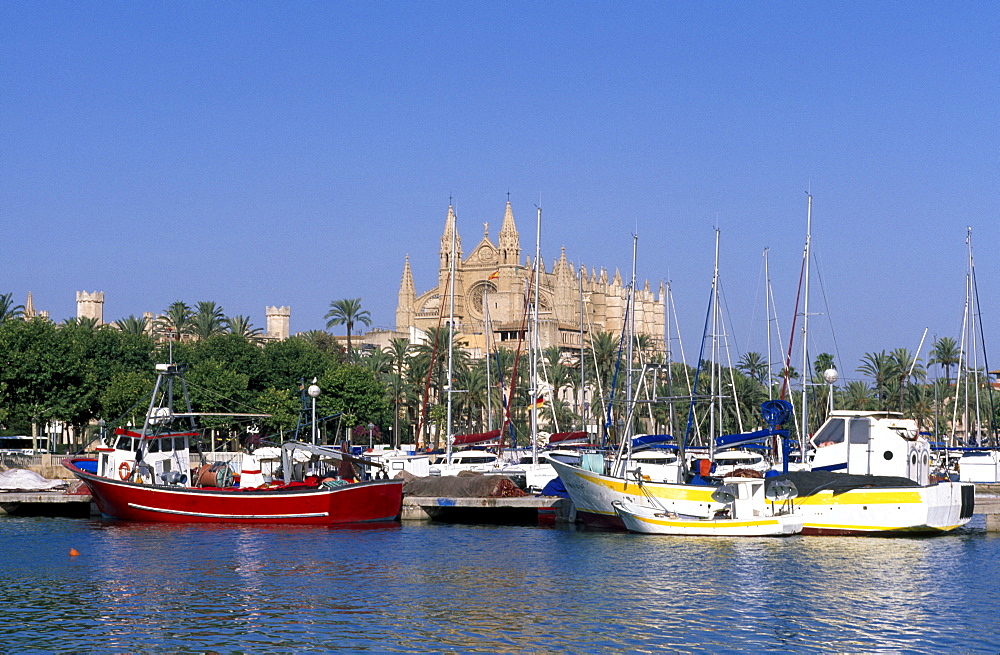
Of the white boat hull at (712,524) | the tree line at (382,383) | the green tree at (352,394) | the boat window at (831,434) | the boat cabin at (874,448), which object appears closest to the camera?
the white boat hull at (712,524)

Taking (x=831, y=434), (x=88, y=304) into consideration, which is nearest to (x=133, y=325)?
(x=88, y=304)

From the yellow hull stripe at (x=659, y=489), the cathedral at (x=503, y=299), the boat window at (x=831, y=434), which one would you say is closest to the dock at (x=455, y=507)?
the yellow hull stripe at (x=659, y=489)

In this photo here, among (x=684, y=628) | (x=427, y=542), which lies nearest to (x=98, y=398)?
(x=427, y=542)

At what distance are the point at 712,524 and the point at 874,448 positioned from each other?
21.5ft

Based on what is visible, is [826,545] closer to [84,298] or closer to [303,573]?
[303,573]

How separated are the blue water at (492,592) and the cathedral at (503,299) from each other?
3430 inches

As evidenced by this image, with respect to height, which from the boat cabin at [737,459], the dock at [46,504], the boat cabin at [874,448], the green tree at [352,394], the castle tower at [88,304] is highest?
the castle tower at [88,304]

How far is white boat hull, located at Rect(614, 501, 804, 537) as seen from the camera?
36.2 m

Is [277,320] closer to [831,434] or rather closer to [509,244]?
[509,244]

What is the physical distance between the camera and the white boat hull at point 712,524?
3619 cm

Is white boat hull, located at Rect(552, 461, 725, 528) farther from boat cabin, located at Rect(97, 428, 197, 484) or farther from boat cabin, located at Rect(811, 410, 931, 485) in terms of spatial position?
boat cabin, located at Rect(97, 428, 197, 484)

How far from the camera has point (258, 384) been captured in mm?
83750

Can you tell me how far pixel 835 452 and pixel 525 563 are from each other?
12.5 m

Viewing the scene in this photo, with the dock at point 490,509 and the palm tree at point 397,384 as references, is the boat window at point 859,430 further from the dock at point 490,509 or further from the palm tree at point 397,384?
the palm tree at point 397,384
